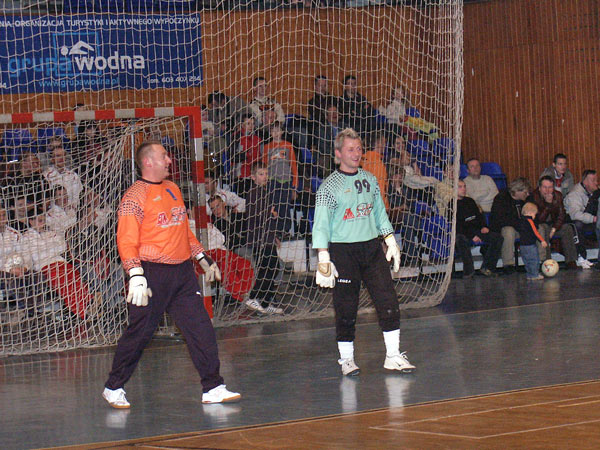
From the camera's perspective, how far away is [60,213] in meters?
11.1

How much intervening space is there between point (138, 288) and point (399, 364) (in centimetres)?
→ 238

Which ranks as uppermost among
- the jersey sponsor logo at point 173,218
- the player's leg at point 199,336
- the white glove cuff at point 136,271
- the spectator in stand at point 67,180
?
the spectator in stand at point 67,180

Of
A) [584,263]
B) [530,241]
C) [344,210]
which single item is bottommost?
[584,263]

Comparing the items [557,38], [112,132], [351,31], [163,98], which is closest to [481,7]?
[557,38]

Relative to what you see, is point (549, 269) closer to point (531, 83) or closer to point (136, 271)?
point (531, 83)

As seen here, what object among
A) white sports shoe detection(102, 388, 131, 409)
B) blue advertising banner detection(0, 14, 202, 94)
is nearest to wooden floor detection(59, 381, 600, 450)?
white sports shoe detection(102, 388, 131, 409)

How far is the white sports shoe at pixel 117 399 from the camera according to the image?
7.30 m

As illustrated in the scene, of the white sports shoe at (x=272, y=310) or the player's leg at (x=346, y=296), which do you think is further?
the white sports shoe at (x=272, y=310)

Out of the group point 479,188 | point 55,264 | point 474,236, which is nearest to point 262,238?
point 55,264

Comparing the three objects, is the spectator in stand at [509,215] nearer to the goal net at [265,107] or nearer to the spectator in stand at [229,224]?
the goal net at [265,107]

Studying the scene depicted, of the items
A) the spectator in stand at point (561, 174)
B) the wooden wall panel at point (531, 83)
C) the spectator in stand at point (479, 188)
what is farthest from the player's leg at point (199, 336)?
the wooden wall panel at point (531, 83)

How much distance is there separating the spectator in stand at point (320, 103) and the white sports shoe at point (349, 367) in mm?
5329

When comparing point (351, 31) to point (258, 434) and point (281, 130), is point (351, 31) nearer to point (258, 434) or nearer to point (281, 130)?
point (281, 130)

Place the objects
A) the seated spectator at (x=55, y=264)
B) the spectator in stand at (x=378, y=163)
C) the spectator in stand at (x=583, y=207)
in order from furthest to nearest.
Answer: the spectator in stand at (x=583, y=207) → the spectator in stand at (x=378, y=163) → the seated spectator at (x=55, y=264)
